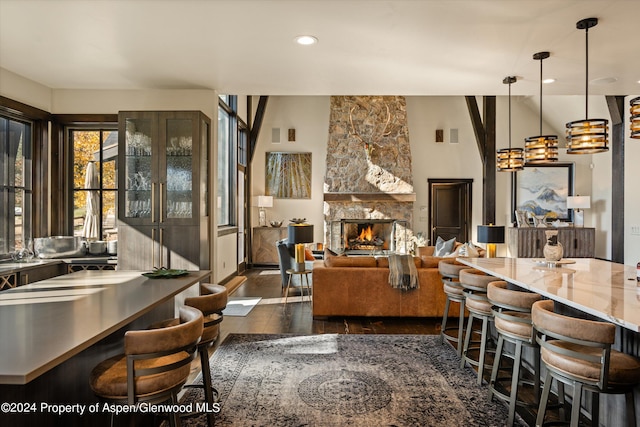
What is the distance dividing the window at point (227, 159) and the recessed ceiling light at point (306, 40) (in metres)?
4.43

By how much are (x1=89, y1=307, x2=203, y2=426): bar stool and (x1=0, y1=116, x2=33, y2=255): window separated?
3.56m

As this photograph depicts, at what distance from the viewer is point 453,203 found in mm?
10125

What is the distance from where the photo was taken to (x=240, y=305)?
5633 millimetres

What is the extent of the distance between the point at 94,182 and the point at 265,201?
14.6 ft

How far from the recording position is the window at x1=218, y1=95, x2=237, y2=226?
304 inches

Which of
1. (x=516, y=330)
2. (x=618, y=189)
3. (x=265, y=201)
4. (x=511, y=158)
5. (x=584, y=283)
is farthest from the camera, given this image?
(x=265, y=201)

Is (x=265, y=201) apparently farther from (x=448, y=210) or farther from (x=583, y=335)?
(x=583, y=335)

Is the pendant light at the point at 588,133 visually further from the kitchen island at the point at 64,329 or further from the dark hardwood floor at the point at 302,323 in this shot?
the kitchen island at the point at 64,329

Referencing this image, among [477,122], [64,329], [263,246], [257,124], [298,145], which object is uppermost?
[257,124]

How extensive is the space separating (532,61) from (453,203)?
21.4ft

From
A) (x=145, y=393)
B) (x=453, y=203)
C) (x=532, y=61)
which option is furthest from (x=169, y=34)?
(x=453, y=203)

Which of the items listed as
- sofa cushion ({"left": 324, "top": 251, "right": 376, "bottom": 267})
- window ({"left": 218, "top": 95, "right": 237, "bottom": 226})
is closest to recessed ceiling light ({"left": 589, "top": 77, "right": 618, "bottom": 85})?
sofa cushion ({"left": 324, "top": 251, "right": 376, "bottom": 267})

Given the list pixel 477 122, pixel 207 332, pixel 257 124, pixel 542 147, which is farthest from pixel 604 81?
pixel 257 124

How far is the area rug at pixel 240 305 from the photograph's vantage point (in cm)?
519
